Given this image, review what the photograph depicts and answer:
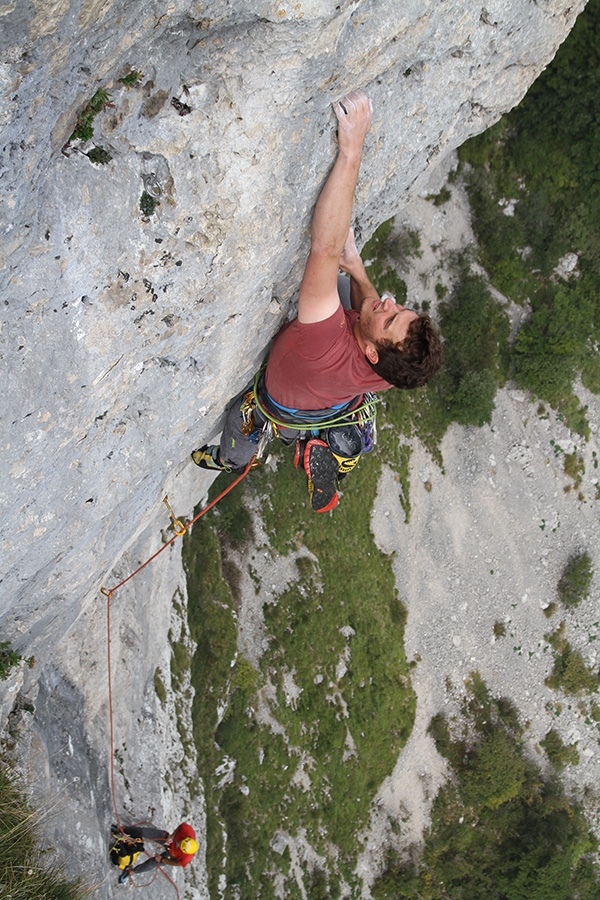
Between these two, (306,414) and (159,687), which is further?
(159,687)

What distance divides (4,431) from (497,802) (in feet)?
47.2

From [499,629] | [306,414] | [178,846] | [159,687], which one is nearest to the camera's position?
[306,414]

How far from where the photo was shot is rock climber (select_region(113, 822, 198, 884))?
9.30m

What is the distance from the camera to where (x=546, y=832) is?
14.2 m

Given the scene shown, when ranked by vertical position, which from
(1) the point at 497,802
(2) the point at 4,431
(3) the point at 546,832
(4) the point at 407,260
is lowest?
(3) the point at 546,832

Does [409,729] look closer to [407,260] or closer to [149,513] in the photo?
[149,513]

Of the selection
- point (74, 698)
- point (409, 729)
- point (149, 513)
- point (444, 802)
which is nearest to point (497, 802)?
point (444, 802)

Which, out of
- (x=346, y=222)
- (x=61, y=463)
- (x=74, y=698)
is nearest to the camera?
(x=61, y=463)

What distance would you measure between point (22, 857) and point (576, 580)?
12.4 m

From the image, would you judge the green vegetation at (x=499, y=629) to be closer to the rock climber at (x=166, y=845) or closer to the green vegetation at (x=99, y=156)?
the rock climber at (x=166, y=845)

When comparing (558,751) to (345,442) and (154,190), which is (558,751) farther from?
(154,190)

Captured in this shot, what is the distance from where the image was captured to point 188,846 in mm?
9398

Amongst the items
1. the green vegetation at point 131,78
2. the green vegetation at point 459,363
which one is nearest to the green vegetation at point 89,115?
the green vegetation at point 131,78

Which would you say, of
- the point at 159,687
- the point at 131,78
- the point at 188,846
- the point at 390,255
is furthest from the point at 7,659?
the point at 390,255
